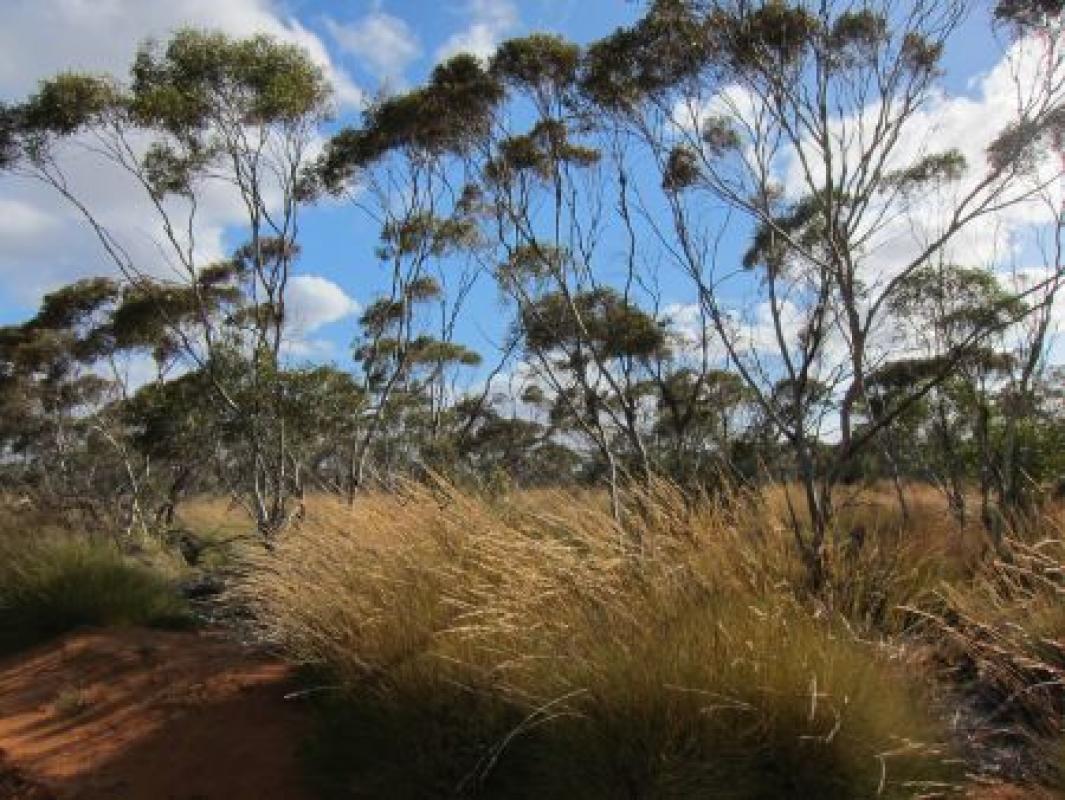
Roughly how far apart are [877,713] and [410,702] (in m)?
2.30

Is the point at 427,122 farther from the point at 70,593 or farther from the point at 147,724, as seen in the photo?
the point at 147,724

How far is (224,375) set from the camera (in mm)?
16625

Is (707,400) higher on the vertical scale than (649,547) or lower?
higher

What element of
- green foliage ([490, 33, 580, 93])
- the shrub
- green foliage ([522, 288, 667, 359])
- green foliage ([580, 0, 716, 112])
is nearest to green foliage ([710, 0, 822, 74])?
green foliage ([580, 0, 716, 112])

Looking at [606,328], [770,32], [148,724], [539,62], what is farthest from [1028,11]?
[606,328]

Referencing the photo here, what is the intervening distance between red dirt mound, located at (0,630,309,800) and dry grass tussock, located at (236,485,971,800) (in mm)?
568

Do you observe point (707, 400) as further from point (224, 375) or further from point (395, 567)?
point (395, 567)

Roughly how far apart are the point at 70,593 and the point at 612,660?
23.8 feet

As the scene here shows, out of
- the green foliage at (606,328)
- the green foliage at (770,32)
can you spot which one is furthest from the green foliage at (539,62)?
the green foliage at (606,328)

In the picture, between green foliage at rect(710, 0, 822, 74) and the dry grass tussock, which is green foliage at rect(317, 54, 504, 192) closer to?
green foliage at rect(710, 0, 822, 74)

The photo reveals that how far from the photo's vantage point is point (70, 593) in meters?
10.1

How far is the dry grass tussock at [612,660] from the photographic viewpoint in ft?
14.0

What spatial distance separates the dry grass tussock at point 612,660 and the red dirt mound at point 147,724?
568mm

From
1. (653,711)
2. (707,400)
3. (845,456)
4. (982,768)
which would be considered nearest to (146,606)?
(845,456)
